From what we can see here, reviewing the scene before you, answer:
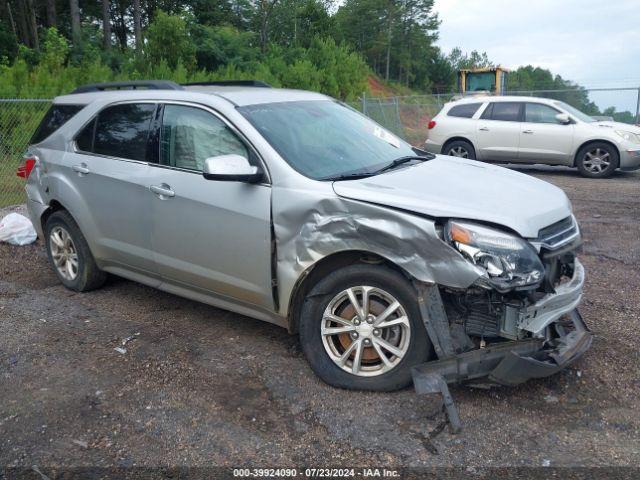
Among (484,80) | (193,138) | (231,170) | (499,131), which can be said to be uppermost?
(484,80)

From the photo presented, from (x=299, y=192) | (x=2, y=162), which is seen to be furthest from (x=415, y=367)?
(x=2, y=162)

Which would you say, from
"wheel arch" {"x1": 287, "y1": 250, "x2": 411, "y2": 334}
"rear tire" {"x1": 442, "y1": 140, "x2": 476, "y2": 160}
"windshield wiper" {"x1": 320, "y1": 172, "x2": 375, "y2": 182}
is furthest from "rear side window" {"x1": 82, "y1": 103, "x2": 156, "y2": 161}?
"rear tire" {"x1": 442, "y1": 140, "x2": 476, "y2": 160}

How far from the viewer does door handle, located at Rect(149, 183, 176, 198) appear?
423 centimetres

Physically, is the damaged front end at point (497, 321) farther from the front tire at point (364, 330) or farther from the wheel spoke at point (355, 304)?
the wheel spoke at point (355, 304)

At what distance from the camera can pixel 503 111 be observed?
13.0m

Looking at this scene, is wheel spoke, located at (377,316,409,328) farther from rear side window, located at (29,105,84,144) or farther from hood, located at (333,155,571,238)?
rear side window, located at (29,105,84,144)

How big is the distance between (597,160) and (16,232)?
10.5m

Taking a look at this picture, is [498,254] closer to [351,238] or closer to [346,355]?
[351,238]

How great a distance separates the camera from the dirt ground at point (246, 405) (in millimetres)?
3012

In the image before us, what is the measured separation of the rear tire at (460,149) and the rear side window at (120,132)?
956cm

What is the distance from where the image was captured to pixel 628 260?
20.1 ft

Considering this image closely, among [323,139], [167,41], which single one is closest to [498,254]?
[323,139]

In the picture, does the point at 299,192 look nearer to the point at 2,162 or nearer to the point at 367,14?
the point at 2,162

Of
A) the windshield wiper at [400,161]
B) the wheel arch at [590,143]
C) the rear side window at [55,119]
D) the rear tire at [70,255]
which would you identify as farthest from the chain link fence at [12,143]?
the wheel arch at [590,143]
